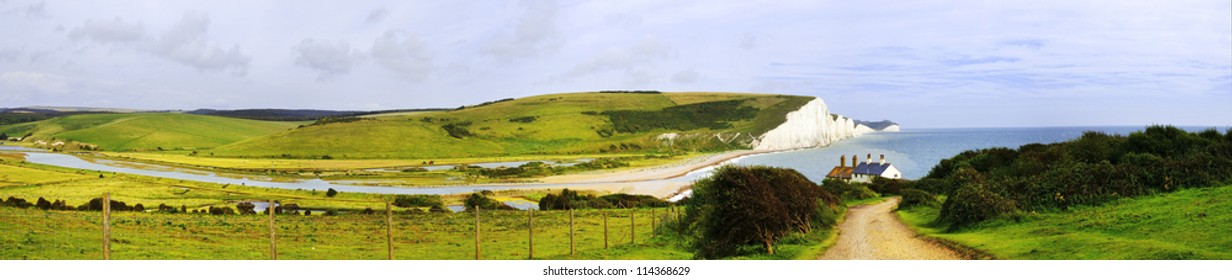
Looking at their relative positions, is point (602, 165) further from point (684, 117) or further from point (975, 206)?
point (684, 117)

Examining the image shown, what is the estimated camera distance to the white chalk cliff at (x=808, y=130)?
9794 centimetres

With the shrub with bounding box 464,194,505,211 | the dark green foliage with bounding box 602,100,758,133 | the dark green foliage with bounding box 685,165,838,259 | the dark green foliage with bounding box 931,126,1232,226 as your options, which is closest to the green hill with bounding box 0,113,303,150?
the dark green foliage with bounding box 602,100,758,133

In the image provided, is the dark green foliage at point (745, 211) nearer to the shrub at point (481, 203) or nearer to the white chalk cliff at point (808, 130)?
the shrub at point (481, 203)

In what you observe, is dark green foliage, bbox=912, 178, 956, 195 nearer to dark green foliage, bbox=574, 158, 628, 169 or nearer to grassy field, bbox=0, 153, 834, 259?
grassy field, bbox=0, 153, 834, 259

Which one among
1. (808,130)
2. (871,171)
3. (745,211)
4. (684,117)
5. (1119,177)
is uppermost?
(684,117)

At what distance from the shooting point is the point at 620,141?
108938 mm

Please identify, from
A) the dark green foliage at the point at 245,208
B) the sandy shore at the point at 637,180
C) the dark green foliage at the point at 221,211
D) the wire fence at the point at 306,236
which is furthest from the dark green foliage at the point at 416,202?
the sandy shore at the point at 637,180

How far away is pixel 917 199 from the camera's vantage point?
2828 centimetres

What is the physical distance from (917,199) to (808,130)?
307 feet

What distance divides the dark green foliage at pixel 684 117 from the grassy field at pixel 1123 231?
327ft

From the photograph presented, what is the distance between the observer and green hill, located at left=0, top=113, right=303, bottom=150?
11838cm

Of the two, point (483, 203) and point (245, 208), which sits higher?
point (245, 208)

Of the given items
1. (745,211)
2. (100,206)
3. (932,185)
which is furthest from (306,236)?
(932,185)

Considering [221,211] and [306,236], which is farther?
[221,211]
